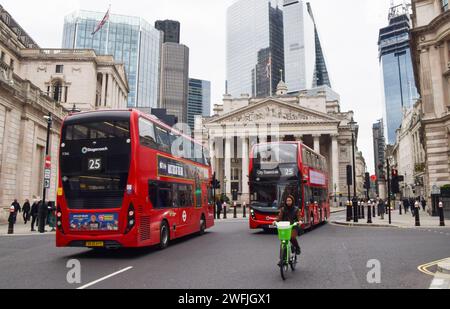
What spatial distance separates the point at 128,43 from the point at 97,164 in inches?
Answer: 4918

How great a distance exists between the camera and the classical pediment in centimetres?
6781

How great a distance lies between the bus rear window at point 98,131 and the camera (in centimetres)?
1003

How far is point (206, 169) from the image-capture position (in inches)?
698

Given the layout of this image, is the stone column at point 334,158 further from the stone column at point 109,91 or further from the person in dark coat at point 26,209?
the person in dark coat at point 26,209

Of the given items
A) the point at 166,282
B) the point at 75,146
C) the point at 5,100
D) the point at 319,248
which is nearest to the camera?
the point at 166,282

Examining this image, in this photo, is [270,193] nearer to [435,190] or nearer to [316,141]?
[435,190]

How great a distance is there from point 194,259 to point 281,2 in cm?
18156

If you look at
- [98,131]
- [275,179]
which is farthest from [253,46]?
[98,131]

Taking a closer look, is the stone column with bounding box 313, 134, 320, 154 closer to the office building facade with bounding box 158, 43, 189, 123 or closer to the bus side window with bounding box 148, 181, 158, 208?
the bus side window with bounding box 148, 181, 158, 208

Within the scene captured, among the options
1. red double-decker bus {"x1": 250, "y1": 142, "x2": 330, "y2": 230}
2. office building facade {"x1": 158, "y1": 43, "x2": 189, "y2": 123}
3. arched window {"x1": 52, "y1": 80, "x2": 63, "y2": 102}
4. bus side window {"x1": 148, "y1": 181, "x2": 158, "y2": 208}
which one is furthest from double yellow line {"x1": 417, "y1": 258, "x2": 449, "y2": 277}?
office building facade {"x1": 158, "y1": 43, "x2": 189, "y2": 123}

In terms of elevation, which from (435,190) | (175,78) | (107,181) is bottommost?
(107,181)

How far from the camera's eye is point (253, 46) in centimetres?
16588

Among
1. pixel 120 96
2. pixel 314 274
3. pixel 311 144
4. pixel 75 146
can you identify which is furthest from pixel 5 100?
pixel 311 144
